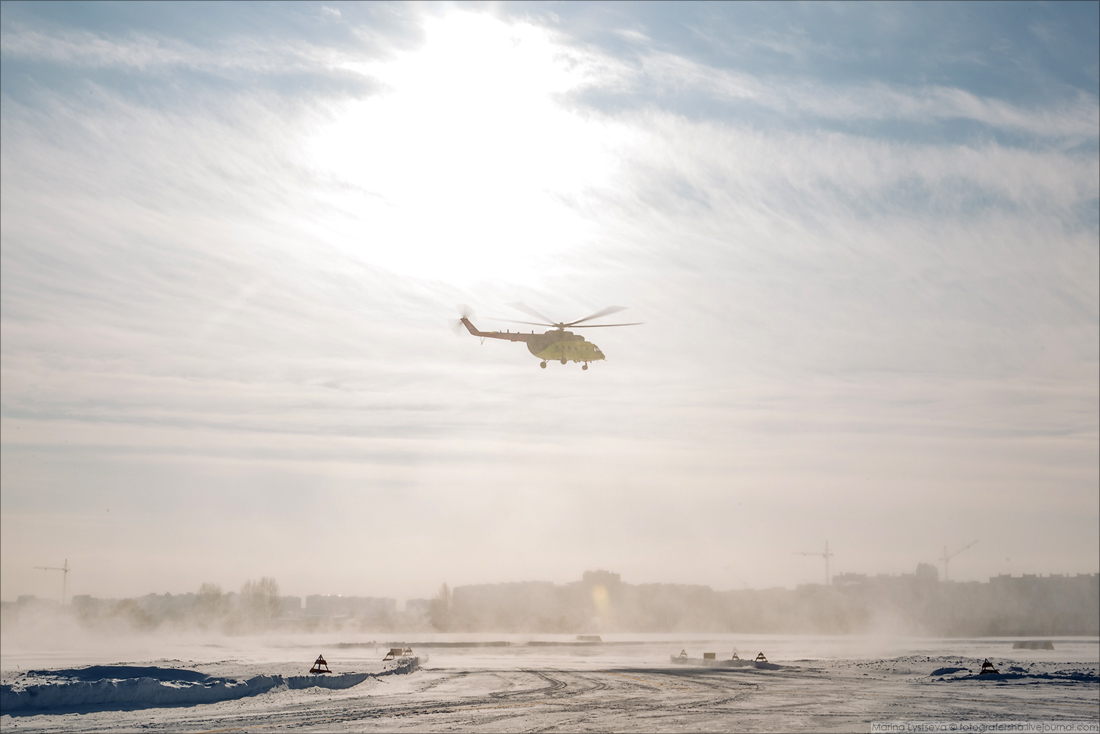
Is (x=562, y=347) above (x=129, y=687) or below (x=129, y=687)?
above

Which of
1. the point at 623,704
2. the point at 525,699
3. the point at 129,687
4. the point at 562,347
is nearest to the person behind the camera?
the point at 623,704

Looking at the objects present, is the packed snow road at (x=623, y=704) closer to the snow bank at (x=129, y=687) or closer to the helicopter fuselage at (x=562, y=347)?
the snow bank at (x=129, y=687)

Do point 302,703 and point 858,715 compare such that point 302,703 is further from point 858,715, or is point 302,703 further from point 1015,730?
point 1015,730

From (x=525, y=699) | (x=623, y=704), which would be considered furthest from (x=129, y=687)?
(x=623, y=704)

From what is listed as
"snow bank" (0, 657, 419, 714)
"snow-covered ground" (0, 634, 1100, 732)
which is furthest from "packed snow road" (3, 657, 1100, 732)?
"snow bank" (0, 657, 419, 714)

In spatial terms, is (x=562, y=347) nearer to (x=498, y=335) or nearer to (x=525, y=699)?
(x=498, y=335)

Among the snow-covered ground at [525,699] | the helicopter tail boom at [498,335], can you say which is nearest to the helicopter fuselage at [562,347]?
the helicopter tail boom at [498,335]

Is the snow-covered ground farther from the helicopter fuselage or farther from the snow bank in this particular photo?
the helicopter fuselage
